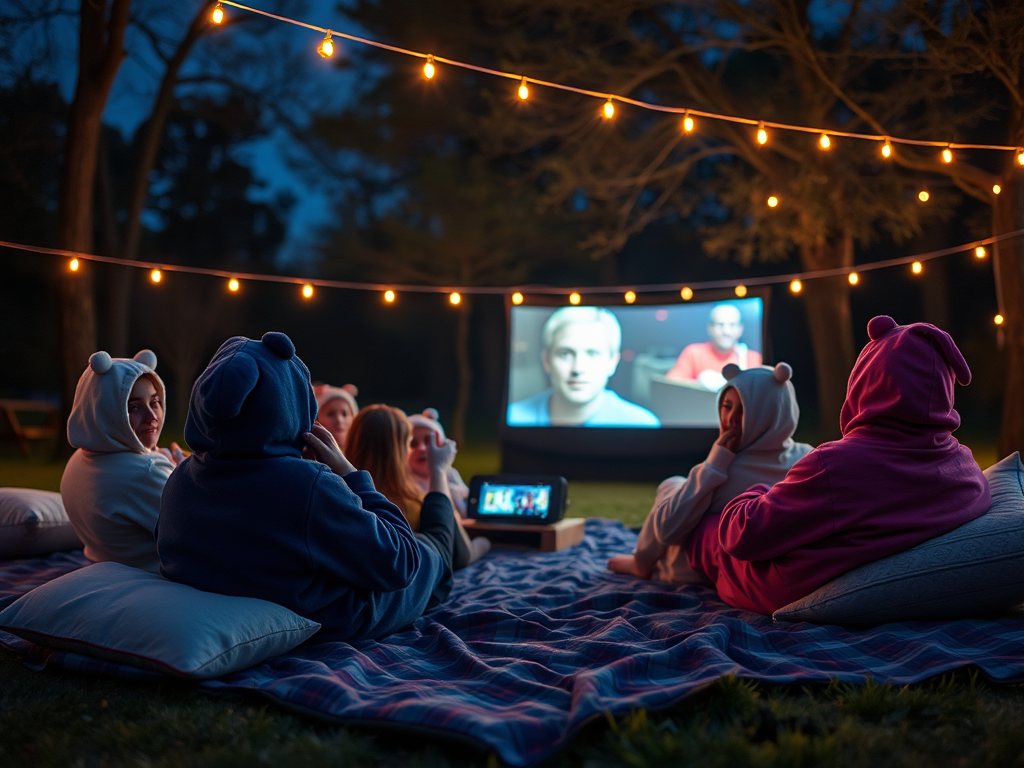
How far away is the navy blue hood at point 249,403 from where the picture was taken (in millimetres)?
2023

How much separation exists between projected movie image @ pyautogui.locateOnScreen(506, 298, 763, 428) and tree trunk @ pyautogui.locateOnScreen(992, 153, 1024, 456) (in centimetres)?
237

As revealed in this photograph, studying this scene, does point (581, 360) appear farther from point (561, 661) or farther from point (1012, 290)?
point (561, 661)

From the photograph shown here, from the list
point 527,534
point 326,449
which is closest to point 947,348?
point 326,449

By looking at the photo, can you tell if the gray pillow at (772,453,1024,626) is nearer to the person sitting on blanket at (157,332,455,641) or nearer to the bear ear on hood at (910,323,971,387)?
the bear ear on hood at (910,323,971,387)

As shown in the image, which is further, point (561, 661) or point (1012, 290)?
point (1012, 290)

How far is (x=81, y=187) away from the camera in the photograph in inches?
236

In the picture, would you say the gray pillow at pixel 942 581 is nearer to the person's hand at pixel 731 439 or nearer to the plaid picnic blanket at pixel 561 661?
the plaid picnic blanket at pixel 561 661

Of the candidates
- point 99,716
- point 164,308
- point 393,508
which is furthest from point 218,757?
point 164,308

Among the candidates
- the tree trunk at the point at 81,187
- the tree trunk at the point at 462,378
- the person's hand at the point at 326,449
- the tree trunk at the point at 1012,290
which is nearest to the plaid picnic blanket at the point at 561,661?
the person's hand at the point at 326,449

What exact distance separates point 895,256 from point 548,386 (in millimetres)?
6150

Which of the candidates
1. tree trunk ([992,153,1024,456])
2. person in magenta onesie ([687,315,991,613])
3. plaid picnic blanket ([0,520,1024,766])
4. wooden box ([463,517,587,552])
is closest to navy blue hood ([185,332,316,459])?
plaid picnic blanket ([0,520,1024,766])

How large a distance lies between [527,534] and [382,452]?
1303 millimetres

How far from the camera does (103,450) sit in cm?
285

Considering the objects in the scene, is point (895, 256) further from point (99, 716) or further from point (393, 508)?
point (99, 716)
